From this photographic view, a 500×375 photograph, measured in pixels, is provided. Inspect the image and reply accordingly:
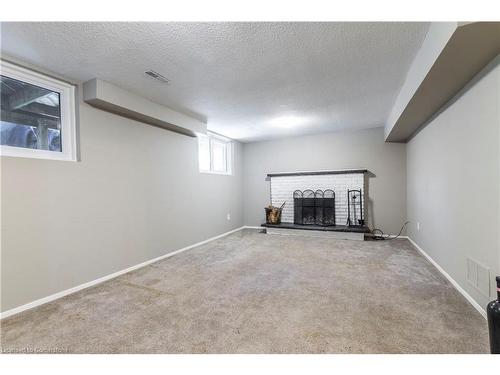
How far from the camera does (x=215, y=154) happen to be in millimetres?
5262

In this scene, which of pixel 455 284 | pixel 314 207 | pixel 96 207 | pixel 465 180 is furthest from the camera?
pixel 314 207

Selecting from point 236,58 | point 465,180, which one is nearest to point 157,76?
point 236,58

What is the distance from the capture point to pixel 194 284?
258cm

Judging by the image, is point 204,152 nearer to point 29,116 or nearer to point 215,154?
point 215,154

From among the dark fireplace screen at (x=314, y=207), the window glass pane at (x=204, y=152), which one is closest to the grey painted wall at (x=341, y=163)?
the dark fireplace screen at (x=314, y=207)

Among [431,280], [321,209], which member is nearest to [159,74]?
[431,280]

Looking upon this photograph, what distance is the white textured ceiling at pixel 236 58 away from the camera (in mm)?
1753

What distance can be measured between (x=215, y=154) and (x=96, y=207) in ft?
9.60

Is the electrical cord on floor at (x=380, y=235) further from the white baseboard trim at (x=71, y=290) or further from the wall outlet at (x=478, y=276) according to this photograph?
the white baseboard trim at (x=71, y=290)

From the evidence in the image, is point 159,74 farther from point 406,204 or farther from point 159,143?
point 406,204

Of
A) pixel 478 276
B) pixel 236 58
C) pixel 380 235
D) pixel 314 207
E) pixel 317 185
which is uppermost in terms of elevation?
pixel 236 58

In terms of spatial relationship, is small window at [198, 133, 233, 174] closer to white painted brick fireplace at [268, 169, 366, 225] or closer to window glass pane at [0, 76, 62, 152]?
white painted brick fireplace at [268, 169, 366, 225]

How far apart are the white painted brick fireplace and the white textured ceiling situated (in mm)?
1922

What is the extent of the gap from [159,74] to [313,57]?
157 centimetres
